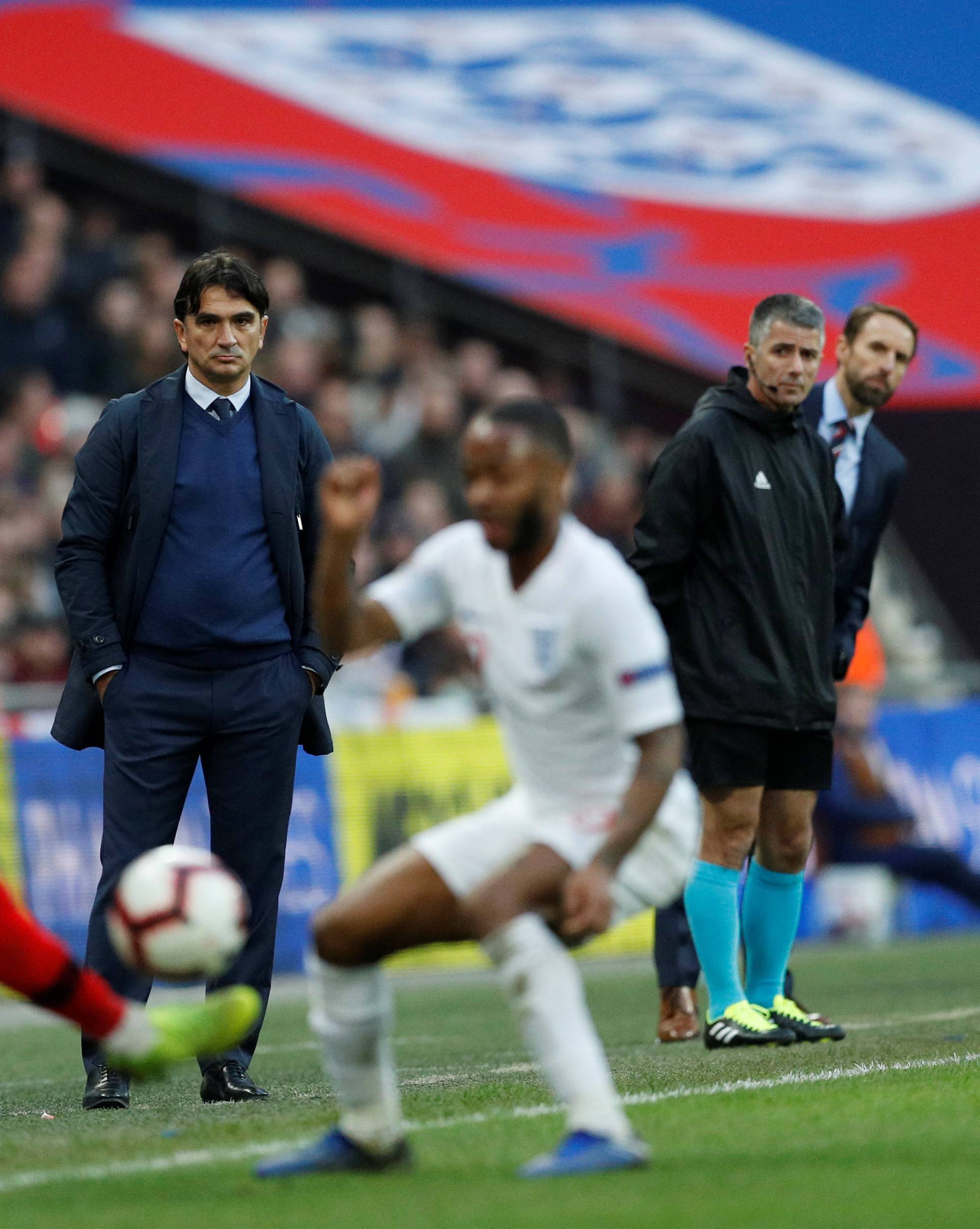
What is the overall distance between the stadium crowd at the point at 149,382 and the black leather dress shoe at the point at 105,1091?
7671mm

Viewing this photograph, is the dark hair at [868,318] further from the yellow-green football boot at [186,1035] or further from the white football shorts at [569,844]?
the yellow-green football boot at [186,1035]

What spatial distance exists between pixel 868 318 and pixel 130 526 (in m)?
3.08

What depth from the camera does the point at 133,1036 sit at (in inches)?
201

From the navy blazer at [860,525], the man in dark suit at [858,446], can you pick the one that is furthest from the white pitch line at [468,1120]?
the navy blazer at [860,525]

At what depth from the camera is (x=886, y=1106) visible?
17.9 ft

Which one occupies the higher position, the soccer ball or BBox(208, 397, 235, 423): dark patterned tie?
BBox(208, 397, 235, 423): dark patterned tie

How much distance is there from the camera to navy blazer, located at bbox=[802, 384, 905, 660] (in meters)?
8.17

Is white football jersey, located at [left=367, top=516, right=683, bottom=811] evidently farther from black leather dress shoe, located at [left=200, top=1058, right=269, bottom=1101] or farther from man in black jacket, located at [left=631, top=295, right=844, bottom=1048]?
man in black jacket, located at [left=631, top=295, right=844, bottom=1048]

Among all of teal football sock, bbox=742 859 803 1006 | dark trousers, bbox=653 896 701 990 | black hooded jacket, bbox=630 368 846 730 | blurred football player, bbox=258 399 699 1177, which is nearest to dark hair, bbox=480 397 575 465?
blurred football player, bbox=258 399 699 1177

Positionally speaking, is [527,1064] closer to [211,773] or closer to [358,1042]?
[211,773]

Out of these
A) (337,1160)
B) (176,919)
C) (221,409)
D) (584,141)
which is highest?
(584,141)

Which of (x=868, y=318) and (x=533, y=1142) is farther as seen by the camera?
(x=868, y=318)

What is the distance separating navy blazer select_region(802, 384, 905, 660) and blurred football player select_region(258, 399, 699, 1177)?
3594mm

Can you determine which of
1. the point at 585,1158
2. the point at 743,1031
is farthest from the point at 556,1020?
the point at 743,1031
